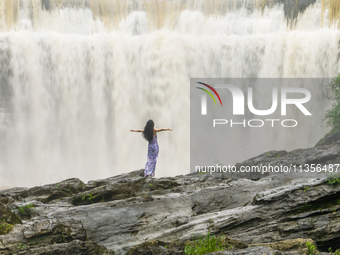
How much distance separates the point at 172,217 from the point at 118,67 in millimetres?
12813

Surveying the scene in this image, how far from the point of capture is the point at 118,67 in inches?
695

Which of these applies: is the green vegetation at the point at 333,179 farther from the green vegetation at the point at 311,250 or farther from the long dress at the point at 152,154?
the long dress at the point at 152,154

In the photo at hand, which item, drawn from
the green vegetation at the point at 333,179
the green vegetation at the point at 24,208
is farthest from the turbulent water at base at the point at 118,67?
the green vegetation at the point at 333,179

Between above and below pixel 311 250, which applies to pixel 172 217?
below

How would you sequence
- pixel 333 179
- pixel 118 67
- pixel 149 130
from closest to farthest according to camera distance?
pixel 333 179 < pixel 149 130 < pixel 118 67

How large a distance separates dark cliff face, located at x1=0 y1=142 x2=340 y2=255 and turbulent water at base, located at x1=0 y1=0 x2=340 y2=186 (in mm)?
9620

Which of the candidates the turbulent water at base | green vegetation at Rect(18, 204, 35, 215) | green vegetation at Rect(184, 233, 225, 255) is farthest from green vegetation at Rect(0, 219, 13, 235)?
the turbulent water at base

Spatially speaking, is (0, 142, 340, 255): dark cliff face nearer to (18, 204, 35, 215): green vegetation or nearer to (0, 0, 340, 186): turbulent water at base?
(18, 204, 35, 215): green vegetation

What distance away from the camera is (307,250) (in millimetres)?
4145

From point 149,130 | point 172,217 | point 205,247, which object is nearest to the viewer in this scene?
point 205,247

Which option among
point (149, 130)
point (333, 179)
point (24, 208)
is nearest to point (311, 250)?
point (333, 179)

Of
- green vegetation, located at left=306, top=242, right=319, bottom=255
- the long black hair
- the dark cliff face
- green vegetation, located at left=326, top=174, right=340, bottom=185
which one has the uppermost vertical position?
the long black hair

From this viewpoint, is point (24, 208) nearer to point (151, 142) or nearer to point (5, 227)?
point (5, 227)

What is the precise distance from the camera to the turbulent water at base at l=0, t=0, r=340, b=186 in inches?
665
